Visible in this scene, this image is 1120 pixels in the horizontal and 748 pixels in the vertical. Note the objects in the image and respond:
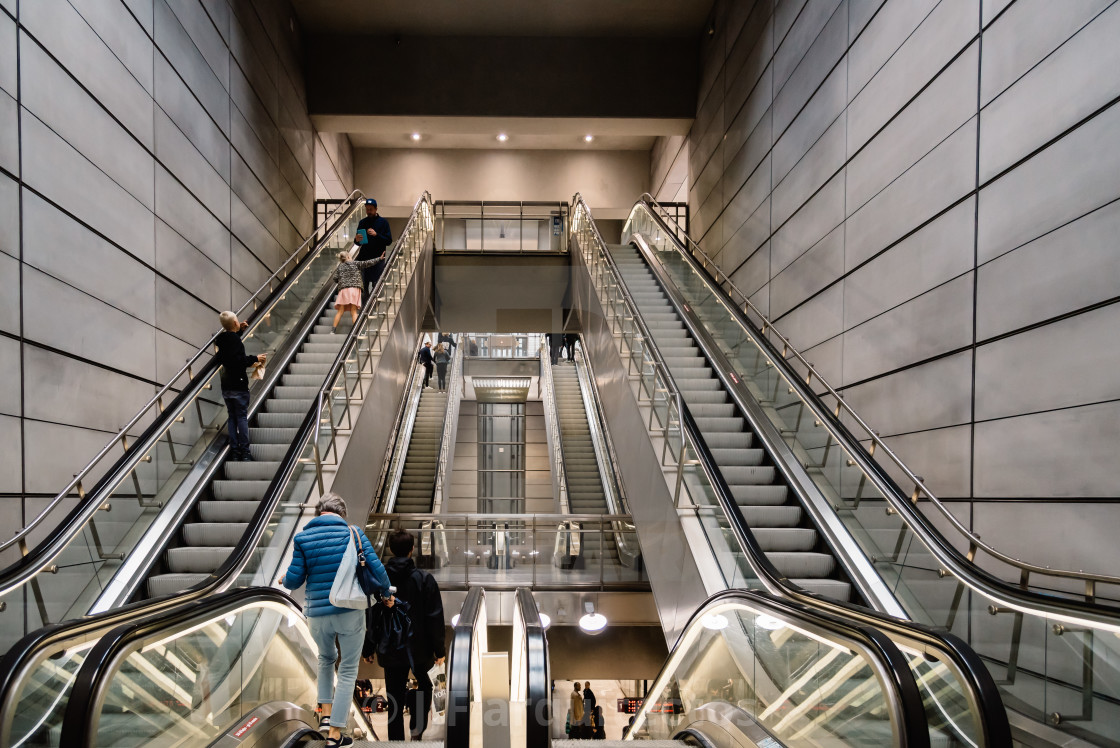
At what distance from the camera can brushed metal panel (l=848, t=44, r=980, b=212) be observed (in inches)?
232

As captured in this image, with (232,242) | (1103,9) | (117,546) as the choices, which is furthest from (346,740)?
(232,242)

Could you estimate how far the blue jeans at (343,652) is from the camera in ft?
13.4

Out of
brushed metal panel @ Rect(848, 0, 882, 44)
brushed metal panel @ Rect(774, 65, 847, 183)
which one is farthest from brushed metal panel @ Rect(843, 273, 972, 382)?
brushed metal panel @ Rect(848, 0, 882, 44)

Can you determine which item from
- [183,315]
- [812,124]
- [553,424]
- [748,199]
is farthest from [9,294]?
[553,424]

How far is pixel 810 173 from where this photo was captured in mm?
9203

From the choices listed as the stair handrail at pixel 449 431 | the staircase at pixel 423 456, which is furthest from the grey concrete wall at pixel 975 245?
the staircase at pixel 423 456

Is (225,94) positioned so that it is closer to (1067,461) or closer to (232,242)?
(232,242)

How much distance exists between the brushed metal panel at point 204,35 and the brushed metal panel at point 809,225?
25.7 feet

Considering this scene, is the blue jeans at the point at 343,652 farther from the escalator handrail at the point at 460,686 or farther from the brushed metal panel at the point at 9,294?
the brushed metal panel at the point at 9,294

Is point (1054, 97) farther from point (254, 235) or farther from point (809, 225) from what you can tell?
point (254, 235)

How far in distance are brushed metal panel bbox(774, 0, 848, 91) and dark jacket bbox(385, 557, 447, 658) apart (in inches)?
288

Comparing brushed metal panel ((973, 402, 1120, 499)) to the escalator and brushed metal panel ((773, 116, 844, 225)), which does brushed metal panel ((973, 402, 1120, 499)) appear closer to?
the escalator

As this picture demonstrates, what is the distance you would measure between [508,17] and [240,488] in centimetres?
1120

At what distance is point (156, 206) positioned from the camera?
8.12 m
